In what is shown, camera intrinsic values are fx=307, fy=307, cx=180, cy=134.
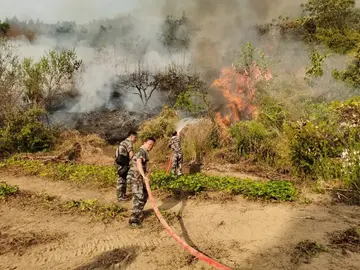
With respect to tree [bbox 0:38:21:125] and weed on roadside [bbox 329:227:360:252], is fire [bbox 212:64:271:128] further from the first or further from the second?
tree [bbox 0:38:21:125]

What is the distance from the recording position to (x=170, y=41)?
39188 millimetres

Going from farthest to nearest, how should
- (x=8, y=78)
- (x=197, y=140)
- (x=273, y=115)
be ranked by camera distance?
(x=8, y=78)
(x=197, y=140)
(x=273, y=115)

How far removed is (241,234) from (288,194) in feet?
7.65

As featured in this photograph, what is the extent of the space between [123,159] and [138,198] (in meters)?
2.14

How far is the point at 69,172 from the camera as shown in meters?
11.8

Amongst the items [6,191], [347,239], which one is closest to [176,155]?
[6,191]

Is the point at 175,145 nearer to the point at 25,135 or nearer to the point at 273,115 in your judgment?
the point at 273,115

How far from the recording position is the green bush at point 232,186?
7.70m

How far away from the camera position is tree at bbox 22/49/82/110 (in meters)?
22.2

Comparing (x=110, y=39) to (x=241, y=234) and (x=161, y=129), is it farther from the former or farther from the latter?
(x=241, y=234)

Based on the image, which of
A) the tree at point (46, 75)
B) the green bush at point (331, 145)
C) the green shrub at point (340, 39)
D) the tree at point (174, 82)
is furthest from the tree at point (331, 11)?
the tree at point (46, 75)

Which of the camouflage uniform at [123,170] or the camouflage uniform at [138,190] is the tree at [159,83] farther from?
the camouflage uniform at [138,190]

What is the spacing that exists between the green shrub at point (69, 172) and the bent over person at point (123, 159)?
5.52ft

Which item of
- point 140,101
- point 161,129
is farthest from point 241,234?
point 140,101
